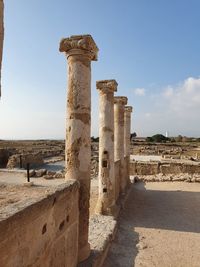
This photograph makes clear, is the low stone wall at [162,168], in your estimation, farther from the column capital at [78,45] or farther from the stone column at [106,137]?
the column capital at [78,45]

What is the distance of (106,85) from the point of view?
10062 millimetres

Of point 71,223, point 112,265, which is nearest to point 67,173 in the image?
point 71,223

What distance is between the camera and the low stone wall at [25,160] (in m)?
24.0

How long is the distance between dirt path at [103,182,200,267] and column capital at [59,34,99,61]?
508cm

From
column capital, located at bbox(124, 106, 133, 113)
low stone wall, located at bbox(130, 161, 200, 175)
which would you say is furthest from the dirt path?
low stone wall, located at bbox(130, 161, 200, 175)

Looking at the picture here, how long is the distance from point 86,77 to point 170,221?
21.5 feet

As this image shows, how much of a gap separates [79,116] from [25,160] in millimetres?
19983

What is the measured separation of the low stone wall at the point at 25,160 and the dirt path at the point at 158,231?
1350 cm

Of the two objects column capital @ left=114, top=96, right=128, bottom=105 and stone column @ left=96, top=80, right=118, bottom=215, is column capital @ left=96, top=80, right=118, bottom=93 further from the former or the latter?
column capital @ left=114, top=96, right=128, bottom=105

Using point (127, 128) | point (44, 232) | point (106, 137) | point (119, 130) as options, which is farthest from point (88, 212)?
point (127, 128)

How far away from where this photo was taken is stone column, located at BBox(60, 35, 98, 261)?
6059 mm

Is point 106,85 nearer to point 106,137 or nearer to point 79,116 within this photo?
point 106,137

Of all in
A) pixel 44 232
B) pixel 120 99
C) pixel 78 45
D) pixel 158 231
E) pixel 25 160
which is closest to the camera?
pixel 44 232

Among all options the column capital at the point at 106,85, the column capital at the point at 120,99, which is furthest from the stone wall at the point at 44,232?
the column capital at the point at 120,99
